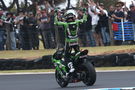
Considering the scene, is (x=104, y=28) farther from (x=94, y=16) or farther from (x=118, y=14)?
(x=118, y=14)

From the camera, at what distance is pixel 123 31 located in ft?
69.1

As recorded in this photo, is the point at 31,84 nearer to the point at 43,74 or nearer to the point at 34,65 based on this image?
the point at 43,74

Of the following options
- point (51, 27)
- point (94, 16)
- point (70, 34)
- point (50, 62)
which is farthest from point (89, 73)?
point (51, 27)

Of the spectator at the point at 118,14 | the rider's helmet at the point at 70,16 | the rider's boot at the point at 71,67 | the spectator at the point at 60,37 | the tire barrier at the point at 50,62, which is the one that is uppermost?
the rider's helmet at the point at 70,16

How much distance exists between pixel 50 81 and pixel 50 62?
3.36m

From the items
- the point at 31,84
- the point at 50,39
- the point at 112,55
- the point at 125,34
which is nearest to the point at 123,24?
the point at 125,34

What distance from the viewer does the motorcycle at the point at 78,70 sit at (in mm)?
10547

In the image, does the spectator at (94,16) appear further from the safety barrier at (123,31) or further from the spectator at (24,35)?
the spectator at (24,35)

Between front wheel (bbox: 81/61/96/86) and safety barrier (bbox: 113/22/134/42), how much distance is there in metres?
10.3

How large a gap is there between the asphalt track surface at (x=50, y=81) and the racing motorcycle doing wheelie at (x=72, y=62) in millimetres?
234

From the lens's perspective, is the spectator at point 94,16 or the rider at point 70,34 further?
the spectator at point 94,16

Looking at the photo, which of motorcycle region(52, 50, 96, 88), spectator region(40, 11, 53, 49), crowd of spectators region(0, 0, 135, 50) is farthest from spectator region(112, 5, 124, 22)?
motorcycle region(52, 50, 96, 88)

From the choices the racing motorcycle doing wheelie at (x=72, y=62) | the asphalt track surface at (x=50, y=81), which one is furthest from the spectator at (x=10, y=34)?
A: the racing motorcycle doing wheelie at (x=72, y=62)

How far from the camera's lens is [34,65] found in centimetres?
1662
